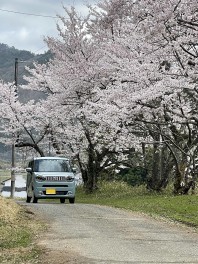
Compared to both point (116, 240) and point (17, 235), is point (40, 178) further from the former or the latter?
point (116, 240)

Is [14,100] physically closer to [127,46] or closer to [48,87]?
[48,87]

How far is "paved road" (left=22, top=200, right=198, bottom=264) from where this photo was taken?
29.9ft

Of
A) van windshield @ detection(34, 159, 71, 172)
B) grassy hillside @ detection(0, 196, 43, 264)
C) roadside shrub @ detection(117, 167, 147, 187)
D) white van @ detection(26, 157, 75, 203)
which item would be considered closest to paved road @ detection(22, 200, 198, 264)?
grassy hillside @ detection(0, 196, 43, 264)

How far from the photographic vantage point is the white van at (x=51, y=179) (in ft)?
71.5

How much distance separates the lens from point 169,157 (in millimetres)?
29047

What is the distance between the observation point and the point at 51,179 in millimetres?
21828

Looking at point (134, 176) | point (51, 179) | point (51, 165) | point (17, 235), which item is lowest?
point (17, 235)

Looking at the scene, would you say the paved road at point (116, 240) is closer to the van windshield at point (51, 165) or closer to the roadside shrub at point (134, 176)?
the van windshield at point (51, 165)

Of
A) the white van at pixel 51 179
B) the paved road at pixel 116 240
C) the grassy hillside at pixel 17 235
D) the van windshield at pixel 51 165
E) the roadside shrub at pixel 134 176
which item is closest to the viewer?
the paved road at pixel 116 240

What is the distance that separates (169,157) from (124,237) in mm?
17810

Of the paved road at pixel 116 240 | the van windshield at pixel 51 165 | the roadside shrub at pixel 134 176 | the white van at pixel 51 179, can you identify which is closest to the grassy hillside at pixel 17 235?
the paved road at pixel 116 240

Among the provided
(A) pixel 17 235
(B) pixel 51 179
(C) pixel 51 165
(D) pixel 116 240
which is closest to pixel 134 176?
(C) pixel 51 165

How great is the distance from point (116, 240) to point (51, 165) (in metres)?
11.8

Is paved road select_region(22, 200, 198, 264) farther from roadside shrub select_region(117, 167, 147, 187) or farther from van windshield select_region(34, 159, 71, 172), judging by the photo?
roadside shrub select_region(117, 167, 147, 187)
